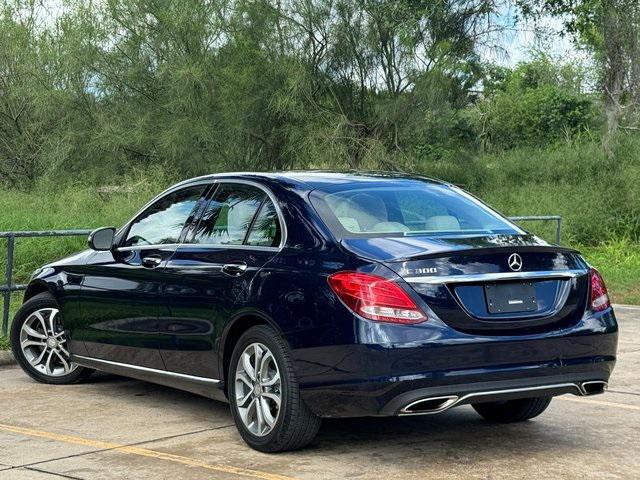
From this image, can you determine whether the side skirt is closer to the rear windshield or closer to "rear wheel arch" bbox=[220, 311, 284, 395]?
"rear wheel arch" bbox=[220, 311, 284, 395]

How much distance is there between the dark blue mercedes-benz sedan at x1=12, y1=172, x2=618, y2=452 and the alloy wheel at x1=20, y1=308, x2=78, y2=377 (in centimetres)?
112

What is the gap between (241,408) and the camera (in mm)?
6816

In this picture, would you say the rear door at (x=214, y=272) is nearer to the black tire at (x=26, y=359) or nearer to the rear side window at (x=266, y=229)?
the rear side window at (x=266, y=229)

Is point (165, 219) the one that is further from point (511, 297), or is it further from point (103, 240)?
point (511, 297)

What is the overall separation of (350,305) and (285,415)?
0.74 metres

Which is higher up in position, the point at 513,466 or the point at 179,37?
the point at 179,37

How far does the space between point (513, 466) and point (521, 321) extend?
0.76m

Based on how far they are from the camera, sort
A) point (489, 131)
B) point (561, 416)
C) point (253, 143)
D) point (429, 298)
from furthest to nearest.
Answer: point (489, 131) < point (253, 143) < point (561, 416) < point (429, 298)

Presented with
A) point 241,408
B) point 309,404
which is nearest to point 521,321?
point 309,404

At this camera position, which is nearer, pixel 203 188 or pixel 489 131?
pixel 203 188

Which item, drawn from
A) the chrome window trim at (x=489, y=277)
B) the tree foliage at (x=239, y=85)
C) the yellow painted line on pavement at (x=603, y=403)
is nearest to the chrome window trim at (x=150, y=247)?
the chrome window trim at (x=489, y=277)

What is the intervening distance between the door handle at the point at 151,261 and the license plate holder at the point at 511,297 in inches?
94.7

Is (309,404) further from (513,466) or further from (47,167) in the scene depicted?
(47,167)

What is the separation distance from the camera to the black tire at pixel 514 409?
7.51 metres
